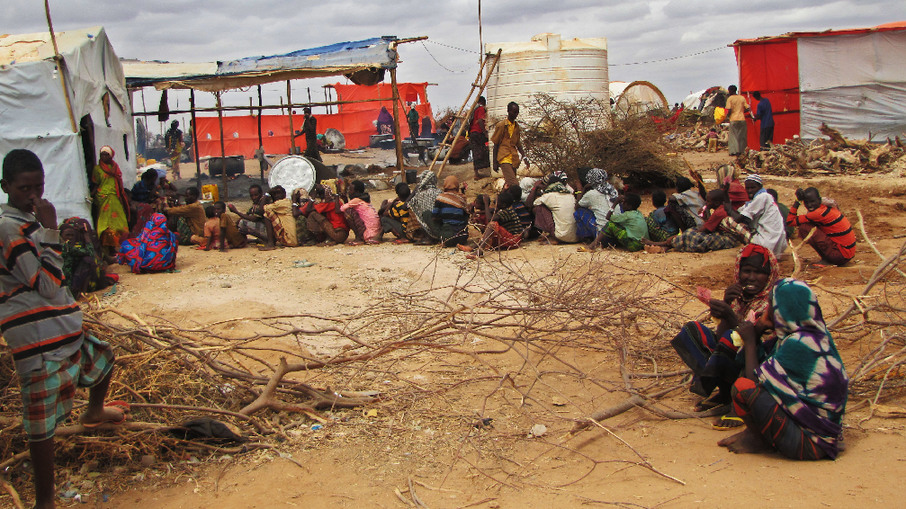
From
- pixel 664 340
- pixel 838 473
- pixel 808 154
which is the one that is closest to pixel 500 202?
pixel 664 340

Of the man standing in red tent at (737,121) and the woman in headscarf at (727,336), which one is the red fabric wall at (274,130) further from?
the woman in headscarf at (727,336)

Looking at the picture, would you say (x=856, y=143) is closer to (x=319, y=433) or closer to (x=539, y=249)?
(x=539, y=249)

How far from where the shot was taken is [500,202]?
8500 mm

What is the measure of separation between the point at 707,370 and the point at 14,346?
2.97m

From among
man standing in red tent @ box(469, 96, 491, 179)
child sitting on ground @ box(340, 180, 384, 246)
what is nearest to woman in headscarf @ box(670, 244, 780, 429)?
child sitting on ground @ box(340, 180, 384, 246)

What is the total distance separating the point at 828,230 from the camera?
22.1 ft

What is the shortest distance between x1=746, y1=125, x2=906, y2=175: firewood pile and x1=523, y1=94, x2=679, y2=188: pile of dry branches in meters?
3.10

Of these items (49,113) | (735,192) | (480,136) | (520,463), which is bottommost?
(520,463)

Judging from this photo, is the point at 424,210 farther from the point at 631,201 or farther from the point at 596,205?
the point at 631,201

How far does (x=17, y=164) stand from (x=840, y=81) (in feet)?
53.4

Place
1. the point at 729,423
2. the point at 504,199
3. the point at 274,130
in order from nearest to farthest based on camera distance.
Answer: the point at 729,423 < the point at 504,199 < the point at 274,130

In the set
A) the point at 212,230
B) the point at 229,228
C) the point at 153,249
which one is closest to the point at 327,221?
the point at 229,228

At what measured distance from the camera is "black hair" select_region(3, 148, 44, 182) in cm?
267

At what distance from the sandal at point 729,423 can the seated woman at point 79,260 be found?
587 cm
